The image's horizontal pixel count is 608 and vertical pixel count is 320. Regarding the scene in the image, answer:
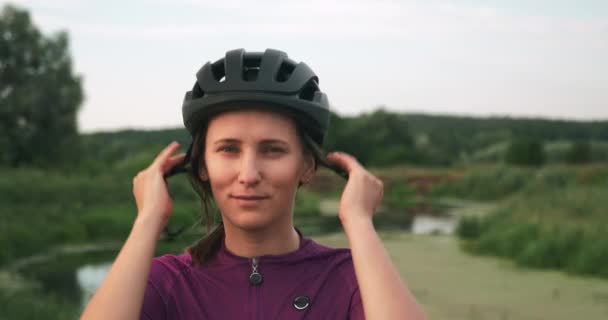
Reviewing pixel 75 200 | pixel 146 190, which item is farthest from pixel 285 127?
pixel 75 200

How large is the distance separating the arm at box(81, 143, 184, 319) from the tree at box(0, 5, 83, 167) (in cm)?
2607

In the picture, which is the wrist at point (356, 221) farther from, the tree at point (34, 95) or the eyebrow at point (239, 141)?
the tree at point (34, 95)

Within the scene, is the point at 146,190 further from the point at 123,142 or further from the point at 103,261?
the point at 123,142

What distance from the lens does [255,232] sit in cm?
175

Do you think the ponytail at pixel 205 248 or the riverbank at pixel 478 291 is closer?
the ponytail at pixel 205 248

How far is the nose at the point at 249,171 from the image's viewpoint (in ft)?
5.45

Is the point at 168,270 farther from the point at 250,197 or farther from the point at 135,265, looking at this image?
the point at 250,197

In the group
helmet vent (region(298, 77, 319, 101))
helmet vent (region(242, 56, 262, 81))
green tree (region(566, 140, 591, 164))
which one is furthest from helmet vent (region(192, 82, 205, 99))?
green tree (region(566, 140, 591, 164))

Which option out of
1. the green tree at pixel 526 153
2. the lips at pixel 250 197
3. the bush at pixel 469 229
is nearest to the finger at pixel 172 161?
the lips at pixel 250 197

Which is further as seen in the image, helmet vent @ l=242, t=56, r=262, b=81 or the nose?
Result: helmet vent @ l=242, t=56, r=262, b=81

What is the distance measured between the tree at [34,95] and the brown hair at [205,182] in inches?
1021

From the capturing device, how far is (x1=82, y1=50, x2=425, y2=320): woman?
161 centimetres

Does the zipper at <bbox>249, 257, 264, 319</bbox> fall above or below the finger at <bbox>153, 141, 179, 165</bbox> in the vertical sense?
below

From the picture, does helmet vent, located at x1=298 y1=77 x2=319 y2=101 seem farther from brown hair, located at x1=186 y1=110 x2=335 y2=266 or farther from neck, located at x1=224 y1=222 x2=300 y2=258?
neck, located at x1=224 y1=222 x2=300 y2=258
